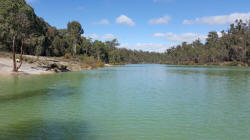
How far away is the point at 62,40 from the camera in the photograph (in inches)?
4035

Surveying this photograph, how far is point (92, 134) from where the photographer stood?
32.1 feet

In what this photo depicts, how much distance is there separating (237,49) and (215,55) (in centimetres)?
1822

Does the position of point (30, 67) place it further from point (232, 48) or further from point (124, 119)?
point (232, 48)

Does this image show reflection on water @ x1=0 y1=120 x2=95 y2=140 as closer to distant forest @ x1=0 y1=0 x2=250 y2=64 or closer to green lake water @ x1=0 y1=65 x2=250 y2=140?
green lake water @ x1=0 y1=65 x2=250 y2=140

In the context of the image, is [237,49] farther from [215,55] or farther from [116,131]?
[116,131]

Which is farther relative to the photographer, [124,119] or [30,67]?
[30,67]

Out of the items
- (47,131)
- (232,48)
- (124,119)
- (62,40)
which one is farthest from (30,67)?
(232,48)

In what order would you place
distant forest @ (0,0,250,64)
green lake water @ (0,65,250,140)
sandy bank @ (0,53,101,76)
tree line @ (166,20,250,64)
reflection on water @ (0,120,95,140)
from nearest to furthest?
reflection on water @ (0,120,95,140) < green lake water @ (0,65,250,140) < distant forest @ (0,0,250,64) < sandy bank @ (0,53,101,76) < tree line @ (166,20,250,64)

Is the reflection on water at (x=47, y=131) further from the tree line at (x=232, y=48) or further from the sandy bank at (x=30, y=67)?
the tree line at (x=232, y=48)

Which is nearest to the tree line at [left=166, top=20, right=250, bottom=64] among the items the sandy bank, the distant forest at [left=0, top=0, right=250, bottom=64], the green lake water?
the distant forest at [left=0, top=0, right=250, bottom=64]

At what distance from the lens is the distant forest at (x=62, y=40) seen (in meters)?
36.1

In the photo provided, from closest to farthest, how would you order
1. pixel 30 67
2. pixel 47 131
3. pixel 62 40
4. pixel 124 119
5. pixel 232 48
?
pixel 47 131
pixel 124 119
pixel 30 67
pixel 62 40
pixel 232 48

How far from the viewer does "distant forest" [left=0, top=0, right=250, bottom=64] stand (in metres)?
36.1

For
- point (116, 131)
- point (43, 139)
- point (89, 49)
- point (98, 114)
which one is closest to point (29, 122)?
point (43, 139)
